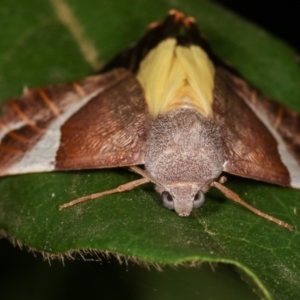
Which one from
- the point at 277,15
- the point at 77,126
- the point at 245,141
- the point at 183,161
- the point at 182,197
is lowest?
the point at 277,15

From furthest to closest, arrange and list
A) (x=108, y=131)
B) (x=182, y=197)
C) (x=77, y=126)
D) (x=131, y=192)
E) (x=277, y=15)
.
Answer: (x=277, y=15), (x=77, y=126), (x=108, y=131), (x=131, y=192), (x=182, y=197)

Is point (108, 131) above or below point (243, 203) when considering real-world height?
above

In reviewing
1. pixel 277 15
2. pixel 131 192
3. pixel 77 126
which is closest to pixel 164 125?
pixel 131 192

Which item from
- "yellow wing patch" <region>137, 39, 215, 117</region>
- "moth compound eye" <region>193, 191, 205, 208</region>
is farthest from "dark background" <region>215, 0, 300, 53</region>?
"moth compound eye" <region>193, 191, 205, 208</region>

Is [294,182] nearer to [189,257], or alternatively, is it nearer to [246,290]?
[246,290]

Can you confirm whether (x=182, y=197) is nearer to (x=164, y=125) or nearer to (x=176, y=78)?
(x=164, y=125)

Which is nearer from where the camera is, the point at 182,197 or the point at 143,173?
the point at 182,197
